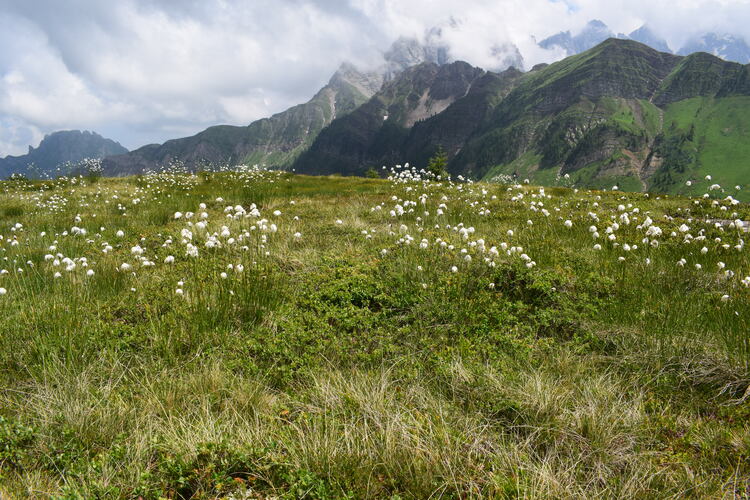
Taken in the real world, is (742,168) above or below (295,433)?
above

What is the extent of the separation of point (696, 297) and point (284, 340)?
538 centimetres

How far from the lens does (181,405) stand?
301cm

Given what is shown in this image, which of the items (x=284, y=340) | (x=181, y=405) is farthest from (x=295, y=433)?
(x=284, y=340)

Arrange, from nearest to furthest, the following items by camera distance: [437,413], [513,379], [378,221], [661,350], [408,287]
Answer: [437,413] → [513,379] → [661,350] → [408,287] → [378,221]

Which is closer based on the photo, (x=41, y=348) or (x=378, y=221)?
(x=41, y=348)

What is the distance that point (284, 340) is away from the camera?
4062mm

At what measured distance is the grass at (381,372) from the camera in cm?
232

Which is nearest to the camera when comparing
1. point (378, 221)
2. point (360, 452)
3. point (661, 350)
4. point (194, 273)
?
A: point (360, 452)

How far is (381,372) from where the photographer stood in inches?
140

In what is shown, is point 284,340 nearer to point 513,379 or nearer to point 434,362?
point 434,362

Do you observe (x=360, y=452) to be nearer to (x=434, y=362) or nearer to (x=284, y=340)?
(x=434, y=362)

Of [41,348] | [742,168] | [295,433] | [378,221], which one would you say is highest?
[742,168]

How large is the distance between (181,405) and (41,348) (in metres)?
1.77

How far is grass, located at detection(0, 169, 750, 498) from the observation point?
232 centimetres
